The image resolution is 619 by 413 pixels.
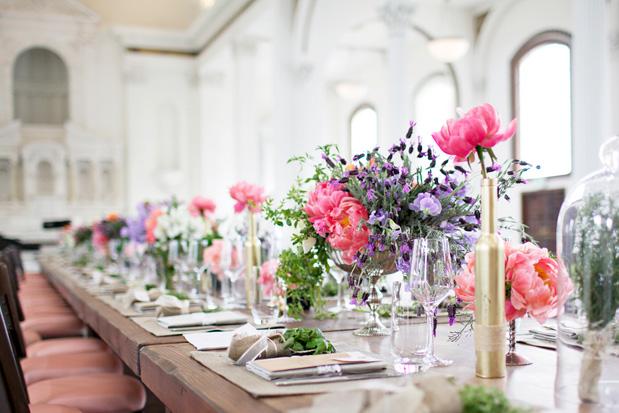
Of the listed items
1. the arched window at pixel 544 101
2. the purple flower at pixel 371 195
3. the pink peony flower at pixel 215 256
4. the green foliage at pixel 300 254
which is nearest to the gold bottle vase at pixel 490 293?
the purple flower at pixel 371 195

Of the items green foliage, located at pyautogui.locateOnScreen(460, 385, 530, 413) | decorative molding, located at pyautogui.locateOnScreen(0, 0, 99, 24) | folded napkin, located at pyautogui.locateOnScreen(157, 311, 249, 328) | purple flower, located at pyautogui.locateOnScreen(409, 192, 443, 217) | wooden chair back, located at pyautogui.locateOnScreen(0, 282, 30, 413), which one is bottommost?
wooden chair back, located at pyautogui.locateOnScreen(0, 282, 30, 413)

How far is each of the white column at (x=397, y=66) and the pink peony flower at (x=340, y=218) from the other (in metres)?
5.95

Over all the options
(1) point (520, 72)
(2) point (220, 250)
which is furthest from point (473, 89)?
(2) point (220, 250)

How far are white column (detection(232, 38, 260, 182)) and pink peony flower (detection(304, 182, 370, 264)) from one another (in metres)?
11.3

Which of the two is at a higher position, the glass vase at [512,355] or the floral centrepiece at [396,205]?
the floral centrepiece at [396,205]

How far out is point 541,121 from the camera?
10.4 m

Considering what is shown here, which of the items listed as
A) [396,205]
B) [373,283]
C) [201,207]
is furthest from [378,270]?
[201,207]

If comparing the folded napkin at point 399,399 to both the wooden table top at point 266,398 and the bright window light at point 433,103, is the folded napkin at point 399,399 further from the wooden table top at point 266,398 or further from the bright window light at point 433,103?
the bright window light at point 433,103

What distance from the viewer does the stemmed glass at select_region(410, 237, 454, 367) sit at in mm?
1375

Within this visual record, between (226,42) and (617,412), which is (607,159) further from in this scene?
(226,42)

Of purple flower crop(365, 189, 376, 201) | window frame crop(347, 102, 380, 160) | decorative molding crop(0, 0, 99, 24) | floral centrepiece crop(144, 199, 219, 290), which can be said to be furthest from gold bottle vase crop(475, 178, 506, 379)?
decorative molding crop(0, 0, 99, 24)

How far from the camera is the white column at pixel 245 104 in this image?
12859 millimetres

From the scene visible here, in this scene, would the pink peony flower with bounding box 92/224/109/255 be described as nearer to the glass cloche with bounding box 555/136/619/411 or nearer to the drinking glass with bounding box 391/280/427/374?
the drinking glass with bounding box 391/280/427/374

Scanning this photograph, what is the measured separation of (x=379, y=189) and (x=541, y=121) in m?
9.37
